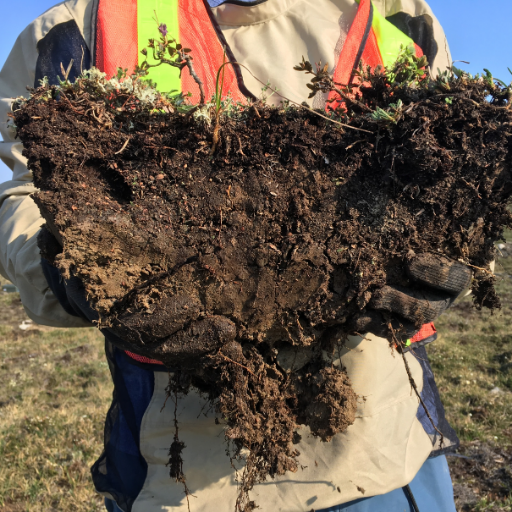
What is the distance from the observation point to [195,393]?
1677mm

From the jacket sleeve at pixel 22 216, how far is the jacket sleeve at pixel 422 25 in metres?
1.87

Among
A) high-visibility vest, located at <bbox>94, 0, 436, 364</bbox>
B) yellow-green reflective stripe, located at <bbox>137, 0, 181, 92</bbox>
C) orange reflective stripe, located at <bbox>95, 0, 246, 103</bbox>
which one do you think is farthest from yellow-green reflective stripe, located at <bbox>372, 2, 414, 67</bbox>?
yellow-green reflective stripe, located at <bbox>137, 0, 181, 92</bbox>

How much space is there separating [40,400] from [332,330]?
547cm

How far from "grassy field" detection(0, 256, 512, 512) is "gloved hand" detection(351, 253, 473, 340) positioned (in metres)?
0.47

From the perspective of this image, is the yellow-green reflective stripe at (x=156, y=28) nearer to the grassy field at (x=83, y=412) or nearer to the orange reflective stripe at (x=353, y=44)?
the orange reflective stripe at (x=353, y=44)

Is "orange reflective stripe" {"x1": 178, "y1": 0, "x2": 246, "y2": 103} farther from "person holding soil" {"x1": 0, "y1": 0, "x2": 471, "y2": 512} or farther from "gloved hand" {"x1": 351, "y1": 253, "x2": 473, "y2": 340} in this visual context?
"gloved hand" {"x1": 351, "y1": 253, "x2": 473, "y2": 340}

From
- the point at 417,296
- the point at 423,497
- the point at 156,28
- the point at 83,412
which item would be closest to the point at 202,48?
the point at 156,28

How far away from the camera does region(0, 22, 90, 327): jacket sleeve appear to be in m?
1.77

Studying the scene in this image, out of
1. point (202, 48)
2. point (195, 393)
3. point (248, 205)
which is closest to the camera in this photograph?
point (248, 205)

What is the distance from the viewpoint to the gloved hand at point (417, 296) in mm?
1275

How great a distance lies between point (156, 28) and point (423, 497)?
2.50m

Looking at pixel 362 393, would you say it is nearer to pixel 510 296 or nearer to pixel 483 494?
pixel 483 494

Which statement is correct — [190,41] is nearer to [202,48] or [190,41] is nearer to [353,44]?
[202,48]

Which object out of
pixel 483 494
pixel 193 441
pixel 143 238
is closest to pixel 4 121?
pixel 143 238
